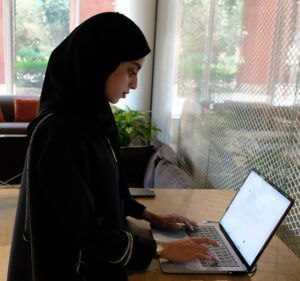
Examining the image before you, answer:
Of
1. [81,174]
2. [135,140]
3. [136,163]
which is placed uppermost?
[81,174]

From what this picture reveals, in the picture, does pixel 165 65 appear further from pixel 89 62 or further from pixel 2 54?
pixel 2 54

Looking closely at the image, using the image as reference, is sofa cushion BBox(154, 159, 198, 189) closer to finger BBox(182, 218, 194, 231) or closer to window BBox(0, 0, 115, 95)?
finger BBox(182, 218, 194, 231)

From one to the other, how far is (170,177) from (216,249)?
4.28 ft

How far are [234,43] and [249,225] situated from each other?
1114mm

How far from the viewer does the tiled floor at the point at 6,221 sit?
1.57 m

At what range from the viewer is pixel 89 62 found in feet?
3.32

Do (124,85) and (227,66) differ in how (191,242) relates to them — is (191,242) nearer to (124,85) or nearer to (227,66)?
(124,85)

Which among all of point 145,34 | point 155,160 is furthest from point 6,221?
point 145,34

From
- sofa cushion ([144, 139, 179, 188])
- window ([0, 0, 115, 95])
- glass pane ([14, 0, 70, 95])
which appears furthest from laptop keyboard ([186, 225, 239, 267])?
glass pane ([14, 0, 70, 95])

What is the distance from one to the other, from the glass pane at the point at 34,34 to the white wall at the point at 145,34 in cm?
169

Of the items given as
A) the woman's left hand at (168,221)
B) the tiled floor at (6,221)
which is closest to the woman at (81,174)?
the woman's left hand at (168,221)

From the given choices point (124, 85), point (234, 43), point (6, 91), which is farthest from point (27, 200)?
point (6, 91)

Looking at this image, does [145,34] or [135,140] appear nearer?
[135,140]

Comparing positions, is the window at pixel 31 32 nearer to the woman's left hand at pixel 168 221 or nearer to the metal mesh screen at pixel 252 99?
the metal mesh screen at pixel 252 99
